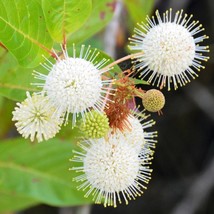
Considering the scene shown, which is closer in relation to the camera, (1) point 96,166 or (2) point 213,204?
(1) point 96,166

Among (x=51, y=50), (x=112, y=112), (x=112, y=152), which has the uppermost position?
(x=51, y=50)

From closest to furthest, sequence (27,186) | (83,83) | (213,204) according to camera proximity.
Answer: (83,83), (27,186), (213,204)

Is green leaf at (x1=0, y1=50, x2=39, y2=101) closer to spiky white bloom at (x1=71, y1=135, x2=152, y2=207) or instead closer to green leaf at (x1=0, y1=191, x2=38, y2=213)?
spiky white bloom at (x1=71, y1=135, x2=152, y2=207)

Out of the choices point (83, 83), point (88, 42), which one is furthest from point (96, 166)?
point (88, 42)

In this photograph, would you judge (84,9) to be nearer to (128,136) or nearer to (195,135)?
(128,136)

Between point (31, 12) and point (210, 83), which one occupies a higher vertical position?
point (210, 83)

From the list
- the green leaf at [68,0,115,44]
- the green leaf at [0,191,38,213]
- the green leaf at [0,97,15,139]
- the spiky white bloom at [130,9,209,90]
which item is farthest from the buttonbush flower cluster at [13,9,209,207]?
the green leaf at [0,97,15,139]

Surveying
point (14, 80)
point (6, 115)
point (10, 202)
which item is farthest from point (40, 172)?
point (14, 80)

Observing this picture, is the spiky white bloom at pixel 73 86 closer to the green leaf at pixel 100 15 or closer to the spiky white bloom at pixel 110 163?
the spiky white bloom at pixel 110 163
